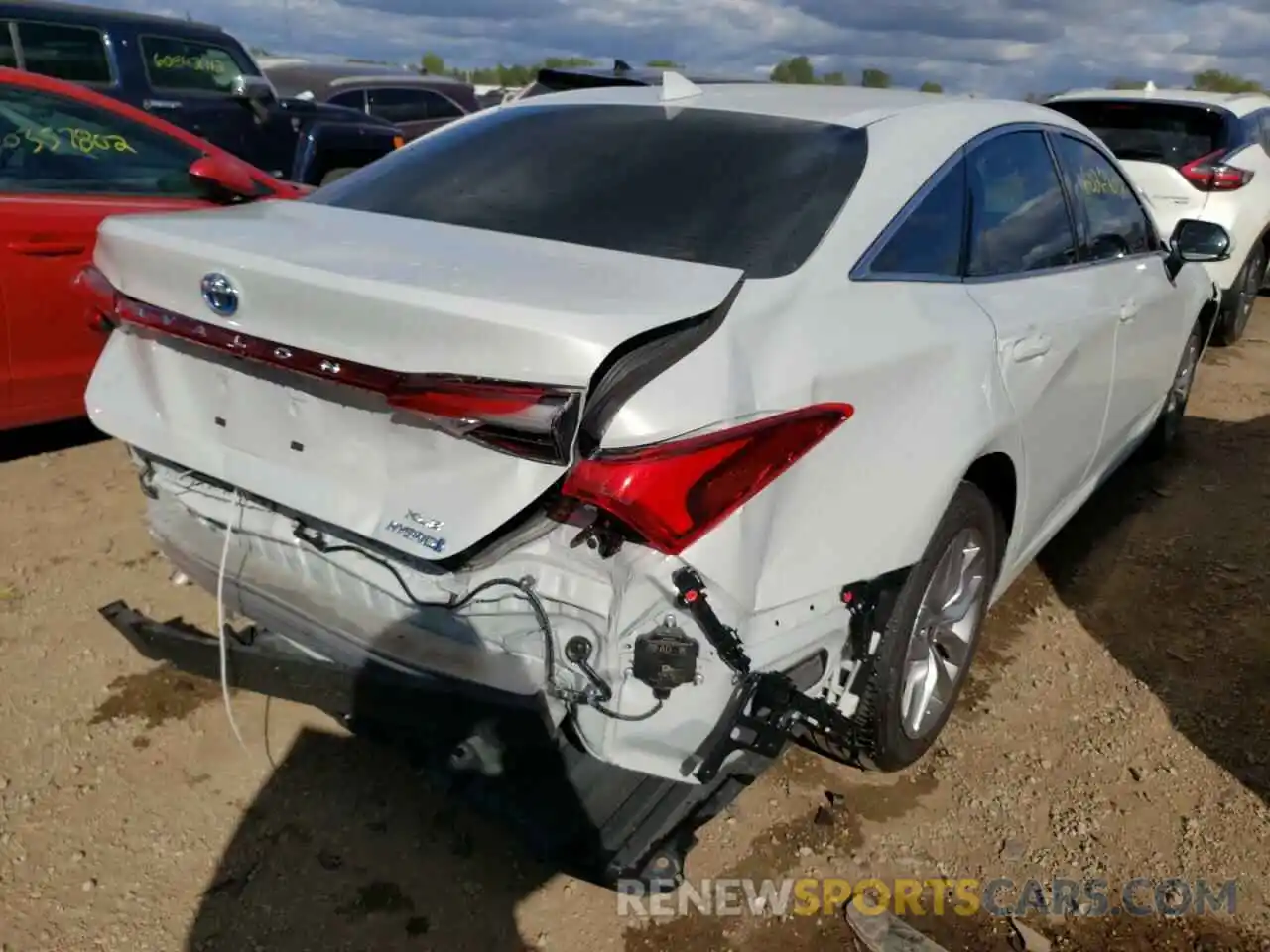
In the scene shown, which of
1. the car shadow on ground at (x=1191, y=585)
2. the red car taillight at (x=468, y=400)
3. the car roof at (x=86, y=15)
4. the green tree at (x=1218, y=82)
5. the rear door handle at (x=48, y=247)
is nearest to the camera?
the red car taillight at (x=468, y=400)

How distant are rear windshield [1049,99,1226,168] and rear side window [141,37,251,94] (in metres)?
6.34

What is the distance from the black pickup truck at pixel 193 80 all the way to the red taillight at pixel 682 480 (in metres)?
7.03

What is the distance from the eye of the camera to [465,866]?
2447 mm

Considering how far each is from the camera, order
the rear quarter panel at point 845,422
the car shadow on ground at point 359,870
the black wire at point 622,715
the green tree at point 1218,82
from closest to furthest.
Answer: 1. the rear quarter panel at point 845,422
2. the black wire at point 622,715
3. the car shadow on ground at point 359,870
4. the green tree at point 1218,82

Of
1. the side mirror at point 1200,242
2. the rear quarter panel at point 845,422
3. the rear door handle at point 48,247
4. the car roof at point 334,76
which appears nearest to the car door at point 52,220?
the rear door handle at point 48,247

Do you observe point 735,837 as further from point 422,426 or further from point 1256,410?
point 1256,410

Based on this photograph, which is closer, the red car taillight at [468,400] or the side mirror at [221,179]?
the red car taillight at [468,400]

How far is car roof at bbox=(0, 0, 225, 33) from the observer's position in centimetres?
691

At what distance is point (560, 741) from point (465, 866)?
632 mm

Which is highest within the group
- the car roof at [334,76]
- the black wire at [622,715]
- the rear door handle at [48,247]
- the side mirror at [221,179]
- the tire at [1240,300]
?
the side mirror at [221,179]

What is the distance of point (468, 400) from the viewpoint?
5.81ft

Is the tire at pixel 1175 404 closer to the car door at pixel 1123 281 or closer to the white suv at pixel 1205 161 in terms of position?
the car door at pixel 1123 281

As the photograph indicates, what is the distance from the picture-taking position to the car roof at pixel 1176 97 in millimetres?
7363

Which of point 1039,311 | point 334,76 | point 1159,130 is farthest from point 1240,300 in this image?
point 334,76
